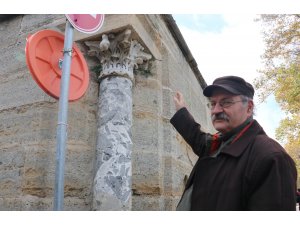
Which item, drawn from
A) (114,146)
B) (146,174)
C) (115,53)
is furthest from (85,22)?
(146,174)

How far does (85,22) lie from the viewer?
6.12 ft

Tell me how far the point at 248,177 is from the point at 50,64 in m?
1.39

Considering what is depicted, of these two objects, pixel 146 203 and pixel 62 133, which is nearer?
pixel 62 133

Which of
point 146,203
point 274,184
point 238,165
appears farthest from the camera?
point 146,203

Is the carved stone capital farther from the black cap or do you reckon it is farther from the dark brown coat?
the dark brown coat

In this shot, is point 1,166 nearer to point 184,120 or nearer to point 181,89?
point 184,120

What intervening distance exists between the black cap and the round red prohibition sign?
93 cm

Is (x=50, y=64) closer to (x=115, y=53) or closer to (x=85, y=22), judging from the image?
(x=85, y=22)

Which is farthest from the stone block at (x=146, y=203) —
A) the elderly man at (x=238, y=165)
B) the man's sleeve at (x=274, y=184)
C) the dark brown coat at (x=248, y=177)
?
the man's sleeve at (x=274, y=184)

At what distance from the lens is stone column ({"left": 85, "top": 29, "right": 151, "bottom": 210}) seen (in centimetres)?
268

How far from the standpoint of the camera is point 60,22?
136 inches

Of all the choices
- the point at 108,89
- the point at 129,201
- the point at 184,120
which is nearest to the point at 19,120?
the point at 108,89

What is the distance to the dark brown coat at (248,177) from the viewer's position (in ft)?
3.67

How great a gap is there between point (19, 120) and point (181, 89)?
2.43 metres
